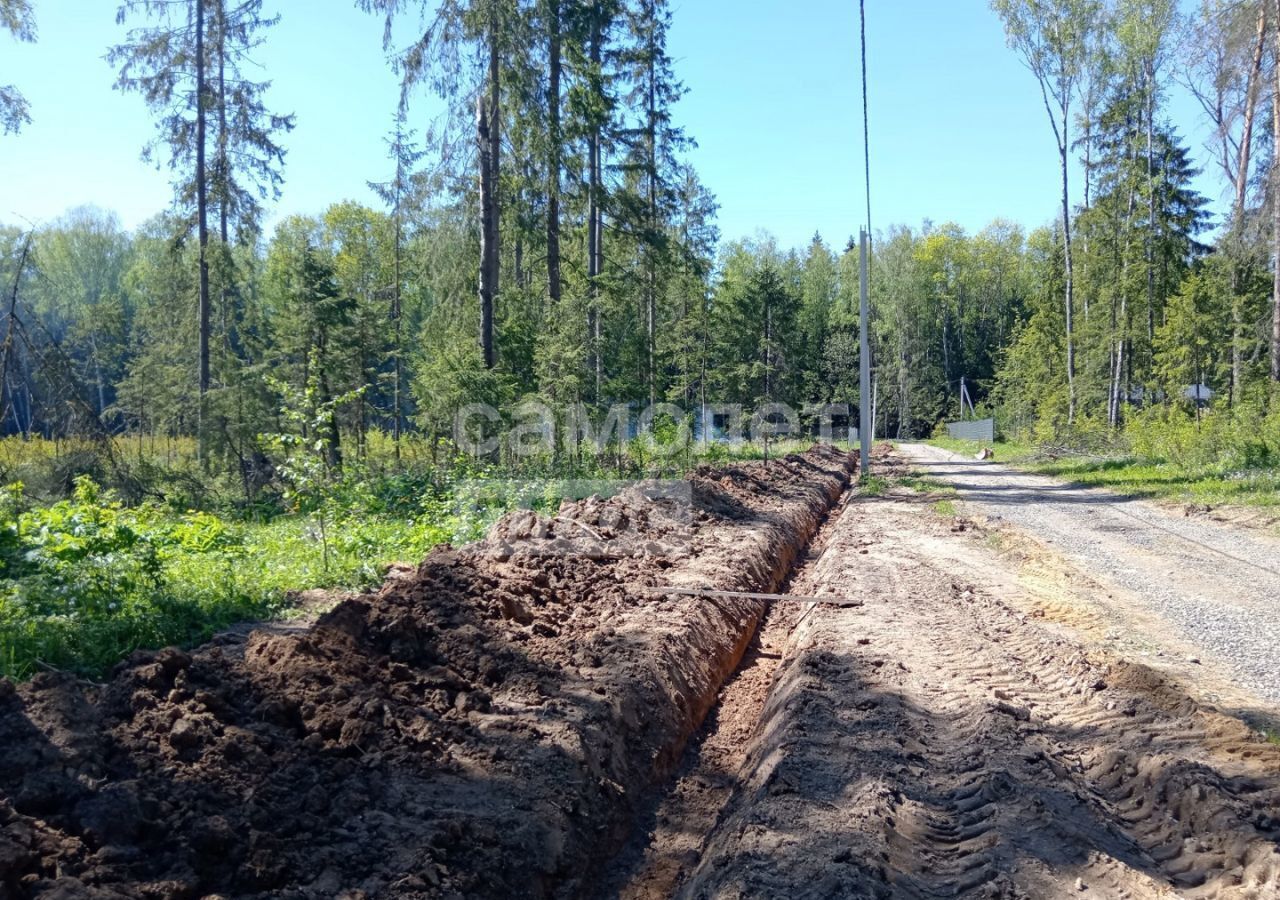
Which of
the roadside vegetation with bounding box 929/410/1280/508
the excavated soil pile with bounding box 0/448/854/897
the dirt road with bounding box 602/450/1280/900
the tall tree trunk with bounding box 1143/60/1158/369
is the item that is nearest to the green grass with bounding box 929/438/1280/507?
the roadside vegetation with bounding box 929/410/1280/508

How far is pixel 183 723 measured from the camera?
162 inches

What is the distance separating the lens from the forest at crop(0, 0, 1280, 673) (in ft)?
30.2

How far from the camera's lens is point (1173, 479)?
56.8 ft

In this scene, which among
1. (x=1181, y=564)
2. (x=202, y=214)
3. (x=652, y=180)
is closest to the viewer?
(x=1181, y=564)

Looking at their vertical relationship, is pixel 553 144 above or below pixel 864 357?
above

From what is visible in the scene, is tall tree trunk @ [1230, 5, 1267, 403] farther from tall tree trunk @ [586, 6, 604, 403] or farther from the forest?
tall tree trunk @ [586, 6, 604, 403]

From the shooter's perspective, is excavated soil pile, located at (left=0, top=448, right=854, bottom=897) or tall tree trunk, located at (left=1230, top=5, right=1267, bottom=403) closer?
excavated soil pile, located at (left=0, top=448, right=854, bottom=897)

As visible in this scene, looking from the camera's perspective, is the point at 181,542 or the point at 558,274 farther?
the point at 558,274

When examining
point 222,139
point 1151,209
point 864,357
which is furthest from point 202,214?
point 1151,209

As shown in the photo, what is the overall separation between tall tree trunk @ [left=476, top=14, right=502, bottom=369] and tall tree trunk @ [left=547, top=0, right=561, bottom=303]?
4.51 ft

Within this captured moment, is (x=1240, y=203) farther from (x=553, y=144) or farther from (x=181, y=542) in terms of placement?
(x=181, y=542)

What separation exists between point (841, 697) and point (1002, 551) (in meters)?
6.58

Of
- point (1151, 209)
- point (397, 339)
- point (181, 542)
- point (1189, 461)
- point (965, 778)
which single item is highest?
point (1151, 209)

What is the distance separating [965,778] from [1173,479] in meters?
15.7
